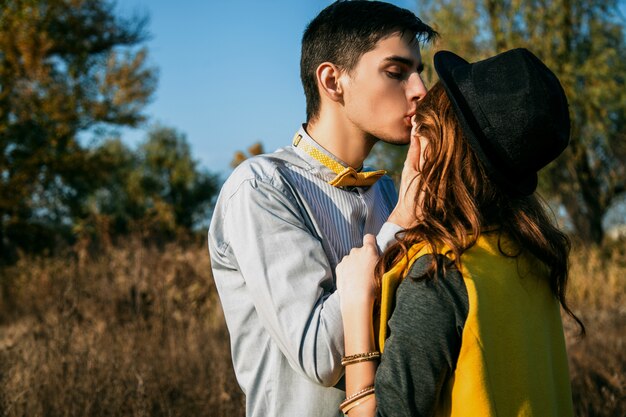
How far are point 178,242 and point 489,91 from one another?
7540 mm

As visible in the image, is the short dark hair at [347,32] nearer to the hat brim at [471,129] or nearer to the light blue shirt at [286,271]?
the light blue shirt at [286,271]

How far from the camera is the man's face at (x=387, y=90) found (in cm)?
205

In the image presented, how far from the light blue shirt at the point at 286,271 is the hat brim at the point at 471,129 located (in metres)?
0.28

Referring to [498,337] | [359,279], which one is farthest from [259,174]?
[498,337]

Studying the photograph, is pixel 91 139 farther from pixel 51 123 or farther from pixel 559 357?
pixel 559 357

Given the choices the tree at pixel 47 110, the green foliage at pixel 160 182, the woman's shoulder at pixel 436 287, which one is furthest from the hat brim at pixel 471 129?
the green foliage at pixel 160 182

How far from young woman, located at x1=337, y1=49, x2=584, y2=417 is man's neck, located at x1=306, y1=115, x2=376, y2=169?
41 centimetres

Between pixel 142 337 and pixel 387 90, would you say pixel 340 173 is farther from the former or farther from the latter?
pixel 142 337

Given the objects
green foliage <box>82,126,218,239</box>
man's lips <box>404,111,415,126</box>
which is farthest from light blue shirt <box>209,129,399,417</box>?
green foliage <box>82,126,218,239</box>

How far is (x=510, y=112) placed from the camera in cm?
156

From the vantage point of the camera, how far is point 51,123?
13492 millimetres

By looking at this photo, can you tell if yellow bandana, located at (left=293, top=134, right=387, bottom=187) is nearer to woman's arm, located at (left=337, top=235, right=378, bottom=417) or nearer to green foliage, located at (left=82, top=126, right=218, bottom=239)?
woman's arm, located at (left=337, top=235, right=378, bottom=417)

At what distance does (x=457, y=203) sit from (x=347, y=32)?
80 cm

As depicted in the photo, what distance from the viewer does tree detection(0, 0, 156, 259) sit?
12242 mm
